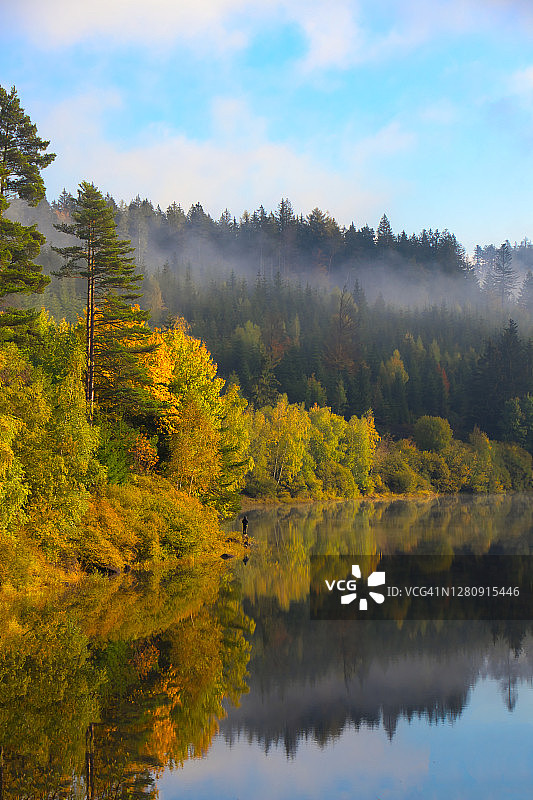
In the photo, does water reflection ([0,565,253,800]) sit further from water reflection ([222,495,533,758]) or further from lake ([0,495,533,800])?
water reflection ([222,495,533,758])

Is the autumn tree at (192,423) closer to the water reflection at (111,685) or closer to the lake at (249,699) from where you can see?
the lake at (249,699)

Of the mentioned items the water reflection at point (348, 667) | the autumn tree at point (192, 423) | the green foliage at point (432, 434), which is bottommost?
the green foliage at point (432, 434)

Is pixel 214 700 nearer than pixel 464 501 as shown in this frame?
Yes

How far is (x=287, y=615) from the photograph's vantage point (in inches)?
1260

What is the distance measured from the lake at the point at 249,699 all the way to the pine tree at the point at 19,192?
16.5 metres

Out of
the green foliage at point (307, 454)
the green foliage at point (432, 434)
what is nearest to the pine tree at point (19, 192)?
the green foliage at point (307, 454)

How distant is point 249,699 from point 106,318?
34.4 metres

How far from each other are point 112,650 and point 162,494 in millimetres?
22150

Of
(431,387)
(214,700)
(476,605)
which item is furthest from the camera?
(431,387)

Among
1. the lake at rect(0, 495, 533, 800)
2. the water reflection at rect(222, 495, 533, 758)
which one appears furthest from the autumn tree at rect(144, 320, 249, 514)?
the lake at rect(0, 495, 533, 800)

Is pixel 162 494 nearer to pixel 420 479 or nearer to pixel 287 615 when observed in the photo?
pixel 287 615

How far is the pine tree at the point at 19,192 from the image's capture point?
1706 inches

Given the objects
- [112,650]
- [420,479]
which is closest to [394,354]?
[420,479]

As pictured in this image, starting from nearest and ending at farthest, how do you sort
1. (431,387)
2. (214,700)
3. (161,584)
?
(214,700) < (161,584) < (431,387)
